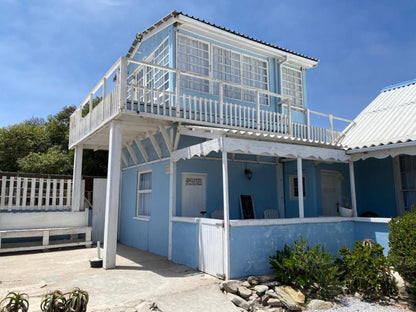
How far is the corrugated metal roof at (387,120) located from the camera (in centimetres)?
831

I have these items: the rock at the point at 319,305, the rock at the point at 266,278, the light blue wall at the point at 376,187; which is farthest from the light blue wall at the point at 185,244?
the light blue wall at the point at 376,187

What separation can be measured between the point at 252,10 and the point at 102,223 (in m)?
9.39

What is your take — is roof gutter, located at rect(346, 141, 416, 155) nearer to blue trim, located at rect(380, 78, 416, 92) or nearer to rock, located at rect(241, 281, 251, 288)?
rock, located at rect(241, 281, 251, 288)

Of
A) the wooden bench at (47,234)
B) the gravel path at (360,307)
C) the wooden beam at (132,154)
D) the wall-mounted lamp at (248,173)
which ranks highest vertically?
the wooden beam at (132,154)

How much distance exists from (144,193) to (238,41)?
6.33 m

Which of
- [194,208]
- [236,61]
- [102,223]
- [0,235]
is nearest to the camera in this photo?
[194,208]

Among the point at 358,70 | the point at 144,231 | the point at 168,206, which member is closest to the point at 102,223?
the point at 144,231

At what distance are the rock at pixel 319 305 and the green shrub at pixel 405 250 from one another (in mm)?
1494

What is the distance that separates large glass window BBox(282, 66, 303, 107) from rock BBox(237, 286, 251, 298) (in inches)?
350

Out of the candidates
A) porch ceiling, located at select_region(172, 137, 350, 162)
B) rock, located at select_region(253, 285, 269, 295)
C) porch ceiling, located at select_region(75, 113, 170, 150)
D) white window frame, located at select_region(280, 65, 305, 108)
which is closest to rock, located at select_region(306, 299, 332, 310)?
rock, located at select_region(253, 285, 269, 295)

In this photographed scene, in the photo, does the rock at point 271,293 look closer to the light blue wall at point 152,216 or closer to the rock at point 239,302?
the rock at point 239,302

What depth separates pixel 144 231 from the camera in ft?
33.4

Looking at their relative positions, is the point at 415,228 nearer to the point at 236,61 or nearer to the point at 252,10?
the point at 252,10

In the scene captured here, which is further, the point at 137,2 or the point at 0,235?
the point at 0,235
